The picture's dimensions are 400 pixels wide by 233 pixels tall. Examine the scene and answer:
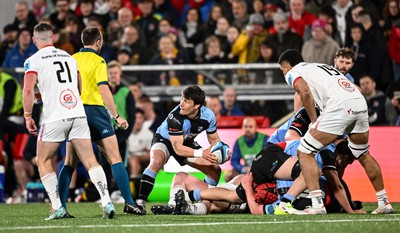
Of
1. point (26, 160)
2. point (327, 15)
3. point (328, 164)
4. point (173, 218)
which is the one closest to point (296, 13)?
point (327, 15)

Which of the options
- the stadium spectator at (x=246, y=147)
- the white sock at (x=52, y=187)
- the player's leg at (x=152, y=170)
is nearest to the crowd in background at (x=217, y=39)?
the stadium spectator at (x=246, y=147)

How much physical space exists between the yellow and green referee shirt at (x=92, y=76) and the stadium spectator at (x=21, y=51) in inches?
305

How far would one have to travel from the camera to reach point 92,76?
35.9 ft

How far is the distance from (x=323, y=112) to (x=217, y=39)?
284 inches

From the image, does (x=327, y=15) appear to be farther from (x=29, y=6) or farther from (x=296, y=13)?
(x=29, y=6)

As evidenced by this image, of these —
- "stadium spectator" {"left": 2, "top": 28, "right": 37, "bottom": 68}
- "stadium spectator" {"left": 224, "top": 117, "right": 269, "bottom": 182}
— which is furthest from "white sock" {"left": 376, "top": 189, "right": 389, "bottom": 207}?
"stadium spectator" {"left": 2, "top": 28, "right": 37, "bottom": 68}

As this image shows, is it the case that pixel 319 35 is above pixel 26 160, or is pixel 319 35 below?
above

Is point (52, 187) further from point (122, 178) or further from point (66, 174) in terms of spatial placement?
point (122, 178)

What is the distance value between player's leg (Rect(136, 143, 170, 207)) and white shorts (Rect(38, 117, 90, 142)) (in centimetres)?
181

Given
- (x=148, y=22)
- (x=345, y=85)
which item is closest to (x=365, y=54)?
(x=148, y=22)

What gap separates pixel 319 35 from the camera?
16.4 m

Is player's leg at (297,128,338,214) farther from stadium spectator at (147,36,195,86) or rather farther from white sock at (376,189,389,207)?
stadium spectator at (147,36,195,86)

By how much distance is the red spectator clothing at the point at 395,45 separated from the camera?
16.7m

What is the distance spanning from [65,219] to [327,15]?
827cm
